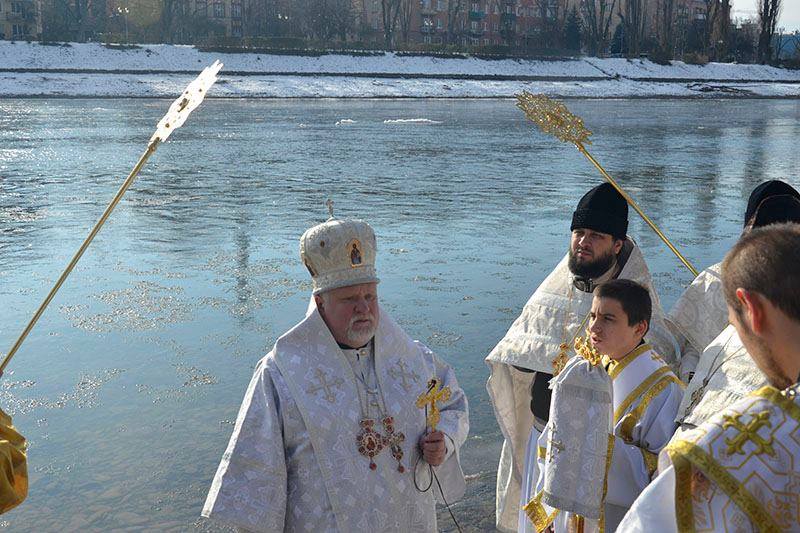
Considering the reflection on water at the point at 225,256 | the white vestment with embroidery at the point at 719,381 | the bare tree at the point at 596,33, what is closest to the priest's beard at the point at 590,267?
the white vestment with embroidery at the point at 719,381

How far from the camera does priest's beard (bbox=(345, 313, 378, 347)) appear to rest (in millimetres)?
3057

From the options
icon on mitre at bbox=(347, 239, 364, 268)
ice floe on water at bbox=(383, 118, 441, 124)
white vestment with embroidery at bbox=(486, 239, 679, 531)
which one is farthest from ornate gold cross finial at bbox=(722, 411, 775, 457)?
ice floe on water at bbox=(383, 118, 441, 124)

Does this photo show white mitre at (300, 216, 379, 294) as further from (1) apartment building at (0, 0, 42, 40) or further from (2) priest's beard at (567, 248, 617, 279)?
(1) apartment building at (0, 0, 42, 40)

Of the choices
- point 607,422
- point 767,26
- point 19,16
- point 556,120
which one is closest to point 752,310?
point 607,422

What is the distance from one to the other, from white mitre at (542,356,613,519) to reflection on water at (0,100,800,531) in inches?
74.3

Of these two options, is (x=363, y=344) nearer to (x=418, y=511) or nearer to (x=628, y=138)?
(x=418, y=511)

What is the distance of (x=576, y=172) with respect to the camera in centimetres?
1848

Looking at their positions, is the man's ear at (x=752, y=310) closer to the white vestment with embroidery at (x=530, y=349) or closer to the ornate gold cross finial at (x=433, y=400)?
the ornate gold cross finial at (x=433, y=400)

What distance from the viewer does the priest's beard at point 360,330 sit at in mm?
3057

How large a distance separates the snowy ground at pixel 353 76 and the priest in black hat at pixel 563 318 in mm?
43151

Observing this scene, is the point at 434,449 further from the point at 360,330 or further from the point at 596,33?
the point at 596,33

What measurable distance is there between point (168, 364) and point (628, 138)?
2145cm

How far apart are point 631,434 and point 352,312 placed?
40.6 inches

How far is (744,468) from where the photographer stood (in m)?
1.76
